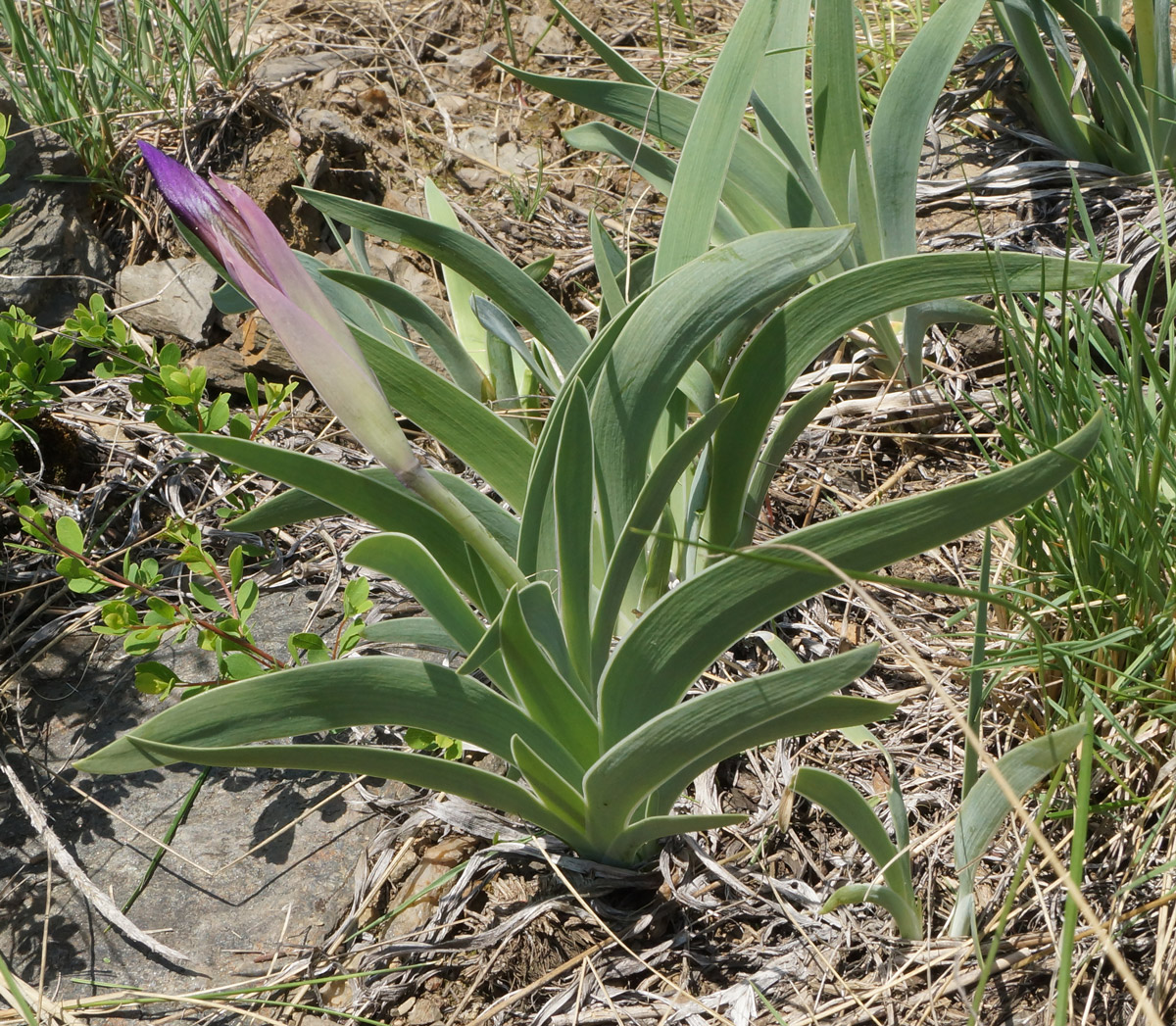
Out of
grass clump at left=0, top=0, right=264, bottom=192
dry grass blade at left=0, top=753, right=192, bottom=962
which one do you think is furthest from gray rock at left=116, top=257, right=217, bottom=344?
dry grass blade at left=0, top=753, right=192, bottom=962

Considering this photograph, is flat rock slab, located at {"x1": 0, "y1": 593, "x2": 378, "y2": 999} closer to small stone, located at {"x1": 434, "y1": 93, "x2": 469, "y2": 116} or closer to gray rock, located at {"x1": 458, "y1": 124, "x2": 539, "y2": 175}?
gray rock, located at {"x1": 458, "y1": 124, "x2": 539, "y2": 175}

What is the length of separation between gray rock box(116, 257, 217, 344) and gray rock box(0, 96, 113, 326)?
0.06 metres

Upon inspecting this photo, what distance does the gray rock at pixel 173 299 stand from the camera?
183cm

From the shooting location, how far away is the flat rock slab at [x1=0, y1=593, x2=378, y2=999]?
43.3 inches

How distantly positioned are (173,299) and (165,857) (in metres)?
1.10

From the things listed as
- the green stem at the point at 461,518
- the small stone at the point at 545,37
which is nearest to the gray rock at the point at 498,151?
the small stone at the point at 545,37

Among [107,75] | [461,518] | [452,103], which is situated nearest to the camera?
[461,518]

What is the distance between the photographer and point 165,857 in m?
1.20

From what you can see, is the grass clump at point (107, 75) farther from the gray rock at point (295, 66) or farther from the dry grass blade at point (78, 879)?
the dry grass blade at point (78, 879)

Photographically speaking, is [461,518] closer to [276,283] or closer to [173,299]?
[276,283]

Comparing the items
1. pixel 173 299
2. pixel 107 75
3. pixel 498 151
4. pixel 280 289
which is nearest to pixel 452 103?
pixel 498 151

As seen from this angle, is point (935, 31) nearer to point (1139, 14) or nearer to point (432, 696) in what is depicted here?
point (1139, 14)

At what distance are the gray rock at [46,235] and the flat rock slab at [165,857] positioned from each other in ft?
2.62

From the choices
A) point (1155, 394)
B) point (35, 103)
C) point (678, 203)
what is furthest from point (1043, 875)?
point (35, 103)
